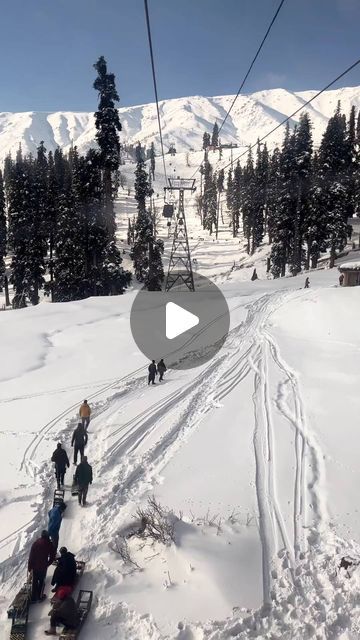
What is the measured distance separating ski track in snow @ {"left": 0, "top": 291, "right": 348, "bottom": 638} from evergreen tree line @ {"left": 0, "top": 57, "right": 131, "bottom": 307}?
20.9 metres

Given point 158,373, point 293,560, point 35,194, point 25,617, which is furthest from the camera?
point 35,194

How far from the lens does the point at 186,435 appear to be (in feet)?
45.9

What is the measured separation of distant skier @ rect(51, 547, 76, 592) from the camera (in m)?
7.88

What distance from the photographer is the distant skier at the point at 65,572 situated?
7875 mm

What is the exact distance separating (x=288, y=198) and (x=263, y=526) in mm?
46630

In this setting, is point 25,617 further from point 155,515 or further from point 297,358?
point 297,358

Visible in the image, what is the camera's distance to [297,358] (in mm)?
21125

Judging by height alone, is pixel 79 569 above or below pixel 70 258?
below

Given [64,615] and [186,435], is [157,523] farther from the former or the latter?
[186,435]

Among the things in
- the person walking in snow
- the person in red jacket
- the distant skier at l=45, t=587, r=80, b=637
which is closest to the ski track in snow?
the person in red jacket

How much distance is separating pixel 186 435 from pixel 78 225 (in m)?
30.3

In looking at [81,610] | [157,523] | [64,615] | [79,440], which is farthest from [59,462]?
[64,615]

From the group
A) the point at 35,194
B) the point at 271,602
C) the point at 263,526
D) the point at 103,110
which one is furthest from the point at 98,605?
the point at 35,194

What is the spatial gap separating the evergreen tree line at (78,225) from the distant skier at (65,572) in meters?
33.2
